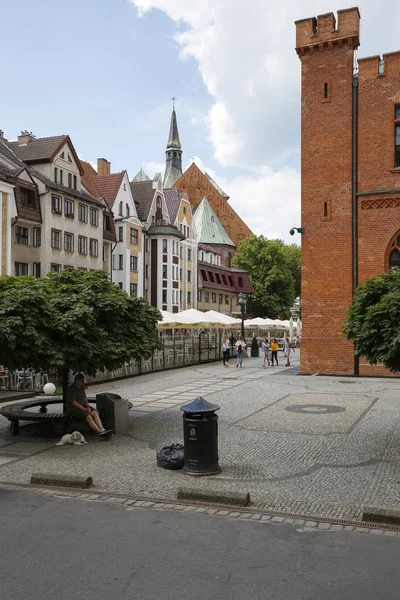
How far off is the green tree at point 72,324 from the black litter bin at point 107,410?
0.68 metres

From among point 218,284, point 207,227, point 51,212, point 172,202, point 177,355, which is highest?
point 207,227

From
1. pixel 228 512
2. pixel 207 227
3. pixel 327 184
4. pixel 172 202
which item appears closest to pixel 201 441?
pixel 228 512

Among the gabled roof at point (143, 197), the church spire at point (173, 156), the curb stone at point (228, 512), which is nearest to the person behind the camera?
the curb stone at point (228, 512)

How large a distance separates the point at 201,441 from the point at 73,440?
10.9ft

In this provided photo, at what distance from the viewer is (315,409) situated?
15539 mm

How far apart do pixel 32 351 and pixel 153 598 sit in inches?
267

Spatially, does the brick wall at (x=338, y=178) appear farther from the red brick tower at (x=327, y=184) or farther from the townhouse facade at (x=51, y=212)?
the townhouse facade at (x=51, y=212)

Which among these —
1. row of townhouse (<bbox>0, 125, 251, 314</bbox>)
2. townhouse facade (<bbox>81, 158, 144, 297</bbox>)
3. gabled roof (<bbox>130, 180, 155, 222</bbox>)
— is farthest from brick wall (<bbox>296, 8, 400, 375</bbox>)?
gabled roof (<bbox>130, 180, 155, 222</bbox>)

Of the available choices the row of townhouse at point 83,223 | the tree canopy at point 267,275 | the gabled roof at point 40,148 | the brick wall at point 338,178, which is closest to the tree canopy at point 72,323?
the brick wall at point 338,178

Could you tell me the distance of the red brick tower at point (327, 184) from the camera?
981 inches

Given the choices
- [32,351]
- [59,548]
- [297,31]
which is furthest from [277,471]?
[297,31]

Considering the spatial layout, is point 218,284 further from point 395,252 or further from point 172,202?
point 395,252

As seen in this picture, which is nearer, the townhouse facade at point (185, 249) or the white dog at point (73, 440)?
the white dog at point (73, 440)

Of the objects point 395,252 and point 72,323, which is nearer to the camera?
point 72,323
